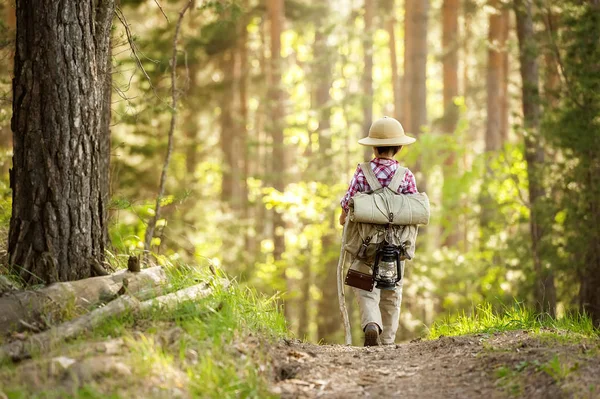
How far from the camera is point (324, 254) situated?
69.3 feet

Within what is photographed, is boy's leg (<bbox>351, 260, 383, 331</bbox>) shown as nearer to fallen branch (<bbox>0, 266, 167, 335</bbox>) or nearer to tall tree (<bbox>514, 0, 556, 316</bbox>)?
fallen branch (<bbox>0, 266, 167, 335</bbox>)

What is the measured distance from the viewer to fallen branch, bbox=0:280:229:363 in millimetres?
4664

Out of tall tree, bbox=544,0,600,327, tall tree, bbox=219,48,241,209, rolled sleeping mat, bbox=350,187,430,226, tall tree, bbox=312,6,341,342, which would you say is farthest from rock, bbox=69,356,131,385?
tall tree, bbox=219,48,241,209

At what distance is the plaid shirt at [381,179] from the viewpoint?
7324 mm

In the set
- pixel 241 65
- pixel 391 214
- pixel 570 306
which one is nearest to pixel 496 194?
pixel 570 306

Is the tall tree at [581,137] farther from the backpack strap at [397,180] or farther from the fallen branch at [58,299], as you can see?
the fallen branch at [58,299]

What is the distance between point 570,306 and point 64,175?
29.9 ft

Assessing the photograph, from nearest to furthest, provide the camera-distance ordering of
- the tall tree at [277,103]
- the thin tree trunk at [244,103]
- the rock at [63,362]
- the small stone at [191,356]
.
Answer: the rock at [63,362] → the small stone at [191,356] → the tall tree at [277,103] → the thin tree trunk at [244,103]

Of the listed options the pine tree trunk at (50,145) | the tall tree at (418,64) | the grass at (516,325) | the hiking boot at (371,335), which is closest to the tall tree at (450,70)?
the tall tree at (418,64)

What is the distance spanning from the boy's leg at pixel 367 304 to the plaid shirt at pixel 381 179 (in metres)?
0.63

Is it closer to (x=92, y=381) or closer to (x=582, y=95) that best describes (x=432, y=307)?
(x=582, y=95)

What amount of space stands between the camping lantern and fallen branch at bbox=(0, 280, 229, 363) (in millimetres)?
2020

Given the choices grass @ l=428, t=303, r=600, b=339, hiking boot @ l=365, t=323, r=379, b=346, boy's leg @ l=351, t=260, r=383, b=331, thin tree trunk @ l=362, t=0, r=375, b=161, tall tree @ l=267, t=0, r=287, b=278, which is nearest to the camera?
grass @ l=428, t=303, r=600, b=339

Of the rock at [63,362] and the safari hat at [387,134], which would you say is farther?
the safari hat at [387,134]
